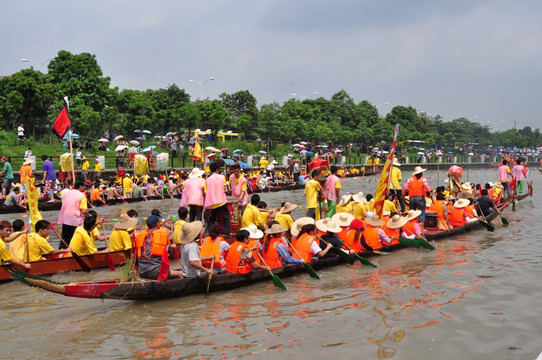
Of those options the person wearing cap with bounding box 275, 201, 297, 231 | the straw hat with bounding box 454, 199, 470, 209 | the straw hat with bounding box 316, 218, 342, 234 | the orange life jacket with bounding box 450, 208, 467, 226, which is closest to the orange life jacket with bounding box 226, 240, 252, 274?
the straw hat with bounding box 316, 218, 342, 234

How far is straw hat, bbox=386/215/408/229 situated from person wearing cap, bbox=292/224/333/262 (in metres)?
2.69

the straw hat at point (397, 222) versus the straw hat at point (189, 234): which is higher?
the straw hat at point (189, 234)

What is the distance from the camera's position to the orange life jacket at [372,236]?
1232 cm

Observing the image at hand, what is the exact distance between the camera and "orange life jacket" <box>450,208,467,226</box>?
1580 centimetres

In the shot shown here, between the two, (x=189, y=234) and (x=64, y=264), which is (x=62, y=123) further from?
(x=189, y=234)

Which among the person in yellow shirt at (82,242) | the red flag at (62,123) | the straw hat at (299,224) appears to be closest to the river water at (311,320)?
the person in yellow shirt at (82,242)

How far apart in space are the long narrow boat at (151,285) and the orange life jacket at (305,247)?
0.18m

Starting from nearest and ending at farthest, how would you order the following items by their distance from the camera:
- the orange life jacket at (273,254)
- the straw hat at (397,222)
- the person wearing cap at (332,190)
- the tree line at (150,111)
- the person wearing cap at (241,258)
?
the person wearing cap at (241,258), the orange life jacket at (273,254), the straw hat at (397,222), the person wearing cap at (332,190), the tree line at (150,111)

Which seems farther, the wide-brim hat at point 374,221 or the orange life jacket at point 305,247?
the wide-brim hat at point 374,221

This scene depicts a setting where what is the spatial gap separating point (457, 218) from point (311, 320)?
897cm

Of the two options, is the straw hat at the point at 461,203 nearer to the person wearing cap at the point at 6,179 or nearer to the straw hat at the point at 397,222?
the straw hat at the point at 397,222

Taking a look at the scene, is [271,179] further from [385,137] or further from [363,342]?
[385,137]

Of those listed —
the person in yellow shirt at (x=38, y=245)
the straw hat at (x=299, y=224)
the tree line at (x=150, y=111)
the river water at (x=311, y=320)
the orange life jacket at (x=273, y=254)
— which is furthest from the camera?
the tree line at (x=150, y=111)

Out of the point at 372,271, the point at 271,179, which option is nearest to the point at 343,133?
the point at 271,179
